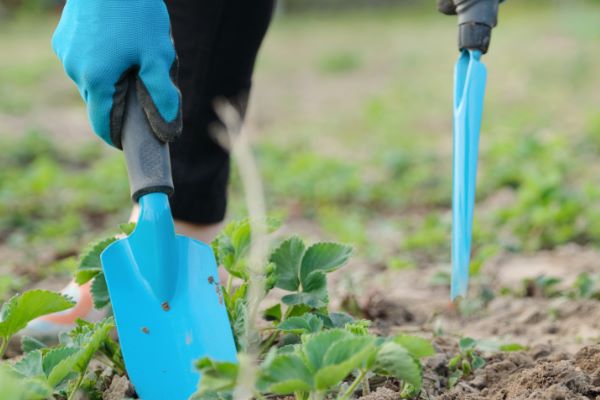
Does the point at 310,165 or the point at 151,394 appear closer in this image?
the point at 151,394

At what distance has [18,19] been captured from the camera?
11688 mm

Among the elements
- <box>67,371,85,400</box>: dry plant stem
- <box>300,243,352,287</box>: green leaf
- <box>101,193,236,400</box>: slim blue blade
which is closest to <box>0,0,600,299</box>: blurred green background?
<box>101,193,236,400</box>: slim blue blade

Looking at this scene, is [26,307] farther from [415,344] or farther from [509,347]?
[509,347]

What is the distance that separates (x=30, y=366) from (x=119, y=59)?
1.77 feet

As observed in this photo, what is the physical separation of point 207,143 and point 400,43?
7.43 m

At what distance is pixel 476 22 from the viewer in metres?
1.64

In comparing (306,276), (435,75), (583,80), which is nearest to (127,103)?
(306,276)

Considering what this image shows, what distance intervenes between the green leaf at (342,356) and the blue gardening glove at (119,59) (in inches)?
21.4

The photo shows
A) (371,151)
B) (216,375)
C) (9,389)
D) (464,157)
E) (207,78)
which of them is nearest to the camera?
(9,389)

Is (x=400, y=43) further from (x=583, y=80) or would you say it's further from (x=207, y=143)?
(x=207, y=143)

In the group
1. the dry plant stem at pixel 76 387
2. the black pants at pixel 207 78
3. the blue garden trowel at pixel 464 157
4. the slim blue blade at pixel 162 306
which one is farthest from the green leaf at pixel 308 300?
the black pants at pixel 207 78

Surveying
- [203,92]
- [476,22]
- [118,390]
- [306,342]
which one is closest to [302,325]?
[306,342]

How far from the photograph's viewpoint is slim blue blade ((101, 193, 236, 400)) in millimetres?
1449

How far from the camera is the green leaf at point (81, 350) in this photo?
1264 mm
